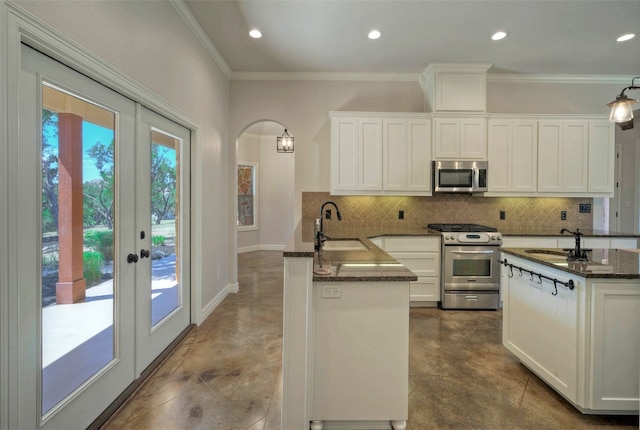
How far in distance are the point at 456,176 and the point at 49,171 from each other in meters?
Result: 4.13

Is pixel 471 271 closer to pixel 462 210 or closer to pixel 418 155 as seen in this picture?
pixel 462 210

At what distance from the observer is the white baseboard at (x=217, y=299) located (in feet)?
11.2

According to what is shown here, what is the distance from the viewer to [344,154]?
4.11m

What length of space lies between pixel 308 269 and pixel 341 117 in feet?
9.70

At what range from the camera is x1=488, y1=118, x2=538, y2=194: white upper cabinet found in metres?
4.09

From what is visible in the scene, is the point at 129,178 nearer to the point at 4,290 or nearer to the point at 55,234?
the point at 55,234

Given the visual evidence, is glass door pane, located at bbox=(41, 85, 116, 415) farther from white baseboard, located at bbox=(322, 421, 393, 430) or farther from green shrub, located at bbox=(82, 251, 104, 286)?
white baseboard, located at bbox=(322, 421, 393, 430)

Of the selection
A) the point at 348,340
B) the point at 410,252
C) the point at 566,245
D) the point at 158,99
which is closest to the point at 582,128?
the point at 566,245

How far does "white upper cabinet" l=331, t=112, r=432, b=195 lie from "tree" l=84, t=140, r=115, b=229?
2.67 metres

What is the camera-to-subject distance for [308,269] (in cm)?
164

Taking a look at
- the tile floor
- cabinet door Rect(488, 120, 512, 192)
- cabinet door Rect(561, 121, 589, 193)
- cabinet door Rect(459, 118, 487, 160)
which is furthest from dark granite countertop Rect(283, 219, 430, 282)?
cabinet door Rect(561, 121, 589, 193)

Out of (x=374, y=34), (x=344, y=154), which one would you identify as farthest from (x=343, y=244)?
(x=374, y=34)

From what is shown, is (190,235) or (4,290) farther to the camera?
(190,235)

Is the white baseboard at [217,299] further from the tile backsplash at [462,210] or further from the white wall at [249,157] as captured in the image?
the white wall at [249,157]
